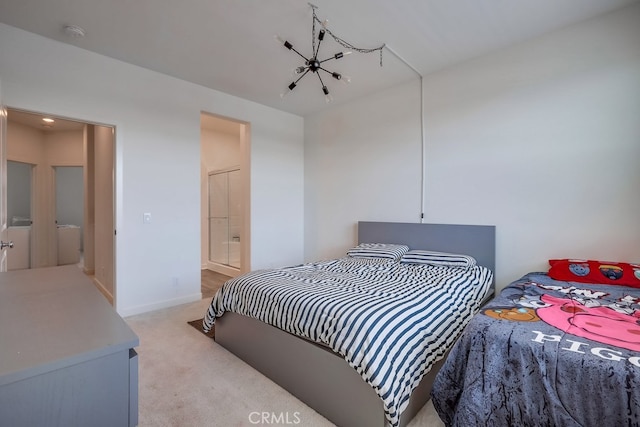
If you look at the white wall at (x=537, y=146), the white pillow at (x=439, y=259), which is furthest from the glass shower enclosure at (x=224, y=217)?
the white pillow at (x=439, y=259)

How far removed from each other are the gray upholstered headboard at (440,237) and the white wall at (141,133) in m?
1.93

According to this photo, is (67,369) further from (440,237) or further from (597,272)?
(440,237)

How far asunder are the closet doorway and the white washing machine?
305 centimetres

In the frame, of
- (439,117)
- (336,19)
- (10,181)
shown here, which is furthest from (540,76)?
(10,181)

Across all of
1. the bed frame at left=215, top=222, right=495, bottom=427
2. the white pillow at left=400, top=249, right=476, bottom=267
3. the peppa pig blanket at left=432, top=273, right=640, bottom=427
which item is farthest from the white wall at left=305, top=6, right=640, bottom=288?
the bed frame at left=215, top=222, right=495, bottom=427

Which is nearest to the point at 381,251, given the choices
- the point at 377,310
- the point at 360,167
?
the point at 360,167

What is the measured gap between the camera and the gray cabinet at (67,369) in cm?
68

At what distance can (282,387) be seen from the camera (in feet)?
6.63

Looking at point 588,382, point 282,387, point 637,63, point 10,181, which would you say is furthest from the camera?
point 10,181

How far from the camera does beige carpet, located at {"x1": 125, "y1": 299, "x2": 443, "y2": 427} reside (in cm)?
172

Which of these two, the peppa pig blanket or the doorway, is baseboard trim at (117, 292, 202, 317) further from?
the peppa pig blanket

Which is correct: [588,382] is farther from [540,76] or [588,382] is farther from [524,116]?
[540,76]

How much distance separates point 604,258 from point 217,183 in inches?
223

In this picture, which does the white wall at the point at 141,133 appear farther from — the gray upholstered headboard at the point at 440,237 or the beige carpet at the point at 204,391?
the gray upholstered headboard at the point at 440,237
